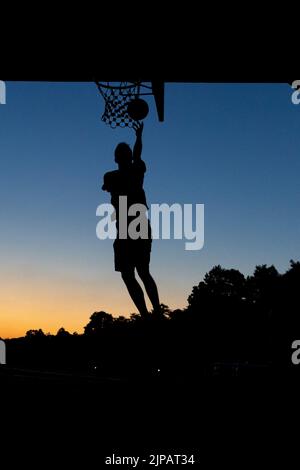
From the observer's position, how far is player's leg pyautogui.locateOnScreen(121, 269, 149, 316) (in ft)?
16.8

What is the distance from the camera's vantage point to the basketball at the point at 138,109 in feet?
21.0

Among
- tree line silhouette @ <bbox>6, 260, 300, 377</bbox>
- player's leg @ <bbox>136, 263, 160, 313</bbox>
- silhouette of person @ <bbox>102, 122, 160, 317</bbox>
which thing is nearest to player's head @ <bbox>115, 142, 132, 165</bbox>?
silhouette of person @ <bbox>102, 122, 160, 317</bbox>

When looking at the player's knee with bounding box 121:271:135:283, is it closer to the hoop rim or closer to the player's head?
the player's head

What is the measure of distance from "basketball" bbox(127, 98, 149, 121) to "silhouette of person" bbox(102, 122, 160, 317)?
1416 millimetres

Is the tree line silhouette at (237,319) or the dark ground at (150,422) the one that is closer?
the dark ground at (150,422)

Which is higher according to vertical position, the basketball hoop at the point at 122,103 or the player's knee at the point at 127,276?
the basketball hoop at the point at 122,103

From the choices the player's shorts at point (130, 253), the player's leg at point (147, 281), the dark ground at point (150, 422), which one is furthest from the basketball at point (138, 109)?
the dark ground at point (150, 422)

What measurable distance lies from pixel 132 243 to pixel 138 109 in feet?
7.54

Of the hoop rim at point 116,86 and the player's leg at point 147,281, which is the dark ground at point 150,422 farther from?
the hoop rim at point 116,86

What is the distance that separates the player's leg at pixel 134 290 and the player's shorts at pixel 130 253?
2.4 inches
